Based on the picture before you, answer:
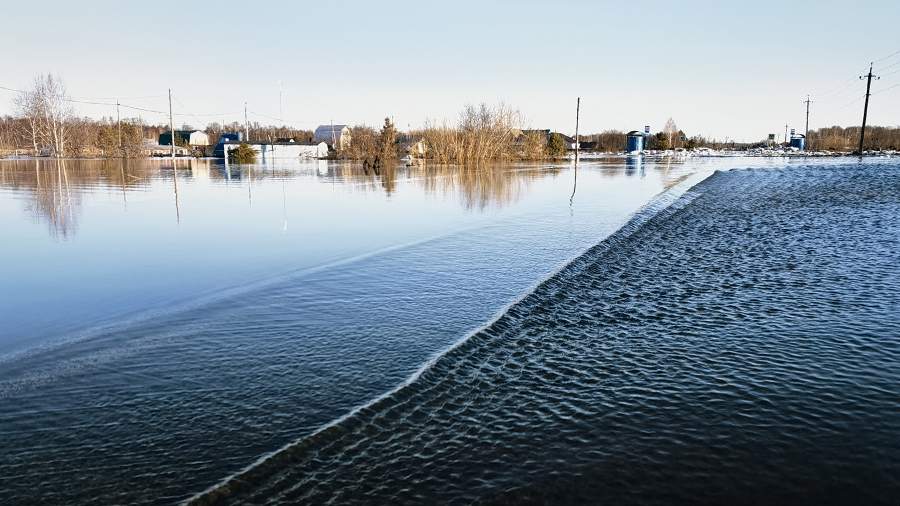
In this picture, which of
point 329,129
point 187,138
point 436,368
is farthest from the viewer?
point 187,138

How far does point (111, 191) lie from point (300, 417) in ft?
79.4

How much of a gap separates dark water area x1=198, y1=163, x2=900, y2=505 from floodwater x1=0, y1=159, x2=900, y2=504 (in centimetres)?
2

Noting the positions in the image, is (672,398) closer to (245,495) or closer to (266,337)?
(245,495)

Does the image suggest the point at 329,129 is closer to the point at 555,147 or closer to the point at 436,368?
the point at 555,147

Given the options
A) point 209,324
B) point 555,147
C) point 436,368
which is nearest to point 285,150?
point 555,147

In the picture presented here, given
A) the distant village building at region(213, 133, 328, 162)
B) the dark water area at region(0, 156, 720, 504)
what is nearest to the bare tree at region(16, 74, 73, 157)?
the distant village building at region(213, 133, 328, 162)

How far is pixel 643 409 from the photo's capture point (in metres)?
5.07

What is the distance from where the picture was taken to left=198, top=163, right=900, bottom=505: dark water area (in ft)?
12.9

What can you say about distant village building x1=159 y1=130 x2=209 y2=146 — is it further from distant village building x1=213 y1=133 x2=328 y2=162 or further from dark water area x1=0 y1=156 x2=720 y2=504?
dark water area x1=0 y1=156 x2=720 y2=504

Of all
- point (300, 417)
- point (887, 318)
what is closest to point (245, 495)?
point (300, 417)

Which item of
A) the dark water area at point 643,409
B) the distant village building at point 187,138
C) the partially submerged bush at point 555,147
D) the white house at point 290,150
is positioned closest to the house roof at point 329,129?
the white house at point 290,150

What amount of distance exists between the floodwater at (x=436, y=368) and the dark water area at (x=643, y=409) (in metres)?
0.02

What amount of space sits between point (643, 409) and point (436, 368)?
6.52 ft

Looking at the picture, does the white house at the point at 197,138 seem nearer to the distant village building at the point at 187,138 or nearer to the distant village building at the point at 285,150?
the distant village building at the point at 187,138
